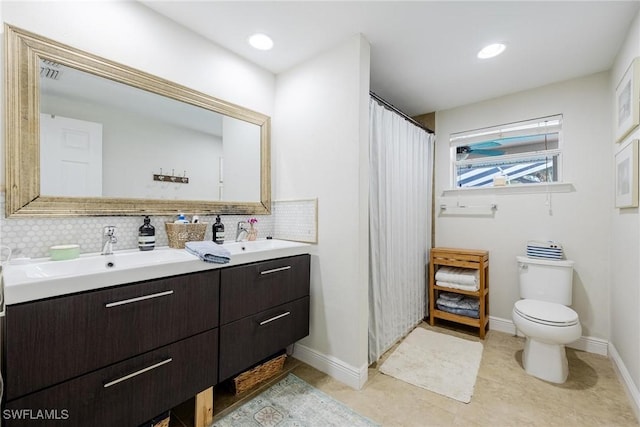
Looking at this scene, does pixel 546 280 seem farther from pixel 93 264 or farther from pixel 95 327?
pixel 93 264

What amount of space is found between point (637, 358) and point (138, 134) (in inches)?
125

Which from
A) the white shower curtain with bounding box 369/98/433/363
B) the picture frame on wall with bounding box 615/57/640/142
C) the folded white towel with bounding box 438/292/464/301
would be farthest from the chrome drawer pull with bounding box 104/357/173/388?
the picture frame on wall with bounding box 615/57/640/142

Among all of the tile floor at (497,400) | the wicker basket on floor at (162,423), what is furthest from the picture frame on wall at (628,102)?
the wicker basket on floor at (162,423)

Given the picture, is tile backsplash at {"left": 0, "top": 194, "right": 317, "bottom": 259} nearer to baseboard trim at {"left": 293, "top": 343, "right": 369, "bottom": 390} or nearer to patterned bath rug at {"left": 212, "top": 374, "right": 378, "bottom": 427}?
baseboard trim at {"left": 293, "top": 343, "right": 369, "bottom": 390}

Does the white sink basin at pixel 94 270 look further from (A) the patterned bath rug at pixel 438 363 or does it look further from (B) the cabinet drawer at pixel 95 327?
(A) the patterned bath rug at pixel 438 363

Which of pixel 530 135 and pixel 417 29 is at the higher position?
pixel 417 29

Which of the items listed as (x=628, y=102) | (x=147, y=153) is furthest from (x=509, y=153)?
(x=147, y=153)

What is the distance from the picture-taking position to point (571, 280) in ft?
7.10

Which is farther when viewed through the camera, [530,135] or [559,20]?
[530,135]

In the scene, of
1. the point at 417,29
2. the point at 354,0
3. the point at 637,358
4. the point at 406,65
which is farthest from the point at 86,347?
the point at 637,358

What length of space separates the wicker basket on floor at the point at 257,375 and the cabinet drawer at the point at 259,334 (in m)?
0.22

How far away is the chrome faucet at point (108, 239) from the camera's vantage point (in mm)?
1410

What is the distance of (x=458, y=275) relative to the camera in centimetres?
256

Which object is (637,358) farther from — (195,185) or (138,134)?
(138,134)
